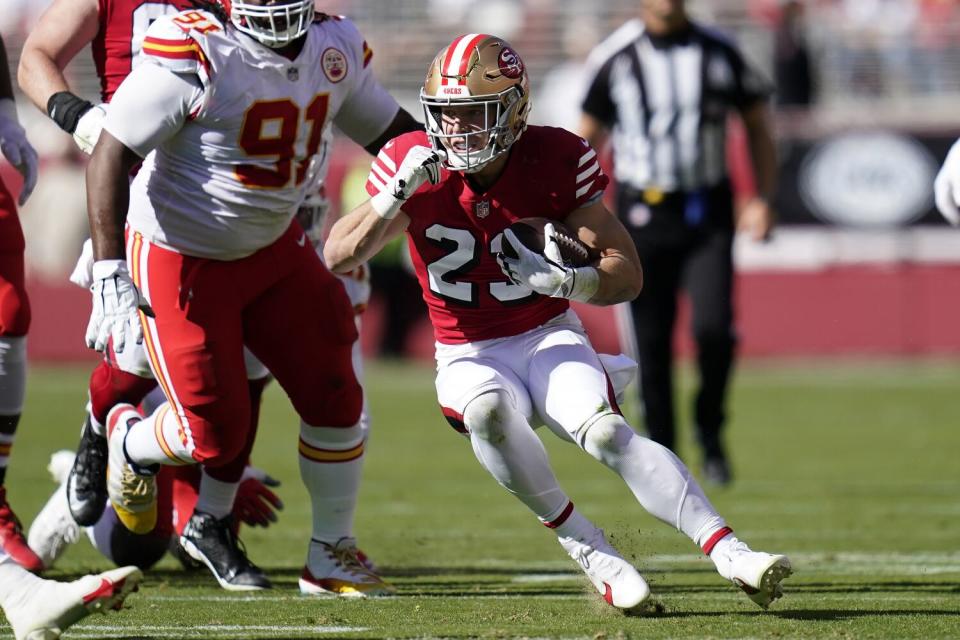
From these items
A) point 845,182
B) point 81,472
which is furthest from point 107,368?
point 845,182

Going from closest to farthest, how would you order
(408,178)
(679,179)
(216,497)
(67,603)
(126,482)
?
(67,603) < (408,178) < (126,482) < (216,497) < (679,179)

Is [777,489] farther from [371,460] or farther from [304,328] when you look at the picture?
[304,328]

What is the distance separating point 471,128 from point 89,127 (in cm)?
106

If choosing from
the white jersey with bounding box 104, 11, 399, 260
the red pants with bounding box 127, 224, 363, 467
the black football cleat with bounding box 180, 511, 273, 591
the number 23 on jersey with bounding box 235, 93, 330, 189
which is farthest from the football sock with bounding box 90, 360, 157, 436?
the number 23 on jersey with bounding box 235, 93, 330, 189

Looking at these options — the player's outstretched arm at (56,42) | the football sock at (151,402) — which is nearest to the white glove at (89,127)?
the player's outstretched arm at (56,42)

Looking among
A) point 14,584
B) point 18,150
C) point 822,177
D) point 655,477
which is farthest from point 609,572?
point 822,177

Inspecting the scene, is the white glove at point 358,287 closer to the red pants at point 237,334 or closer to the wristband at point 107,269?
the red pants at point 237,334

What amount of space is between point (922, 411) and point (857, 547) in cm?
480

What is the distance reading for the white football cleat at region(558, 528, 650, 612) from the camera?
3910 mm

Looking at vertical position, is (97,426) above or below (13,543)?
above

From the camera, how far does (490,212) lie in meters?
4.16

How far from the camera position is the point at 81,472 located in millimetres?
4844

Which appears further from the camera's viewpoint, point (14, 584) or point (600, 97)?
point (600, 97)

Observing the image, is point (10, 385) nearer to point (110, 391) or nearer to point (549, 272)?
point (110, 391)
